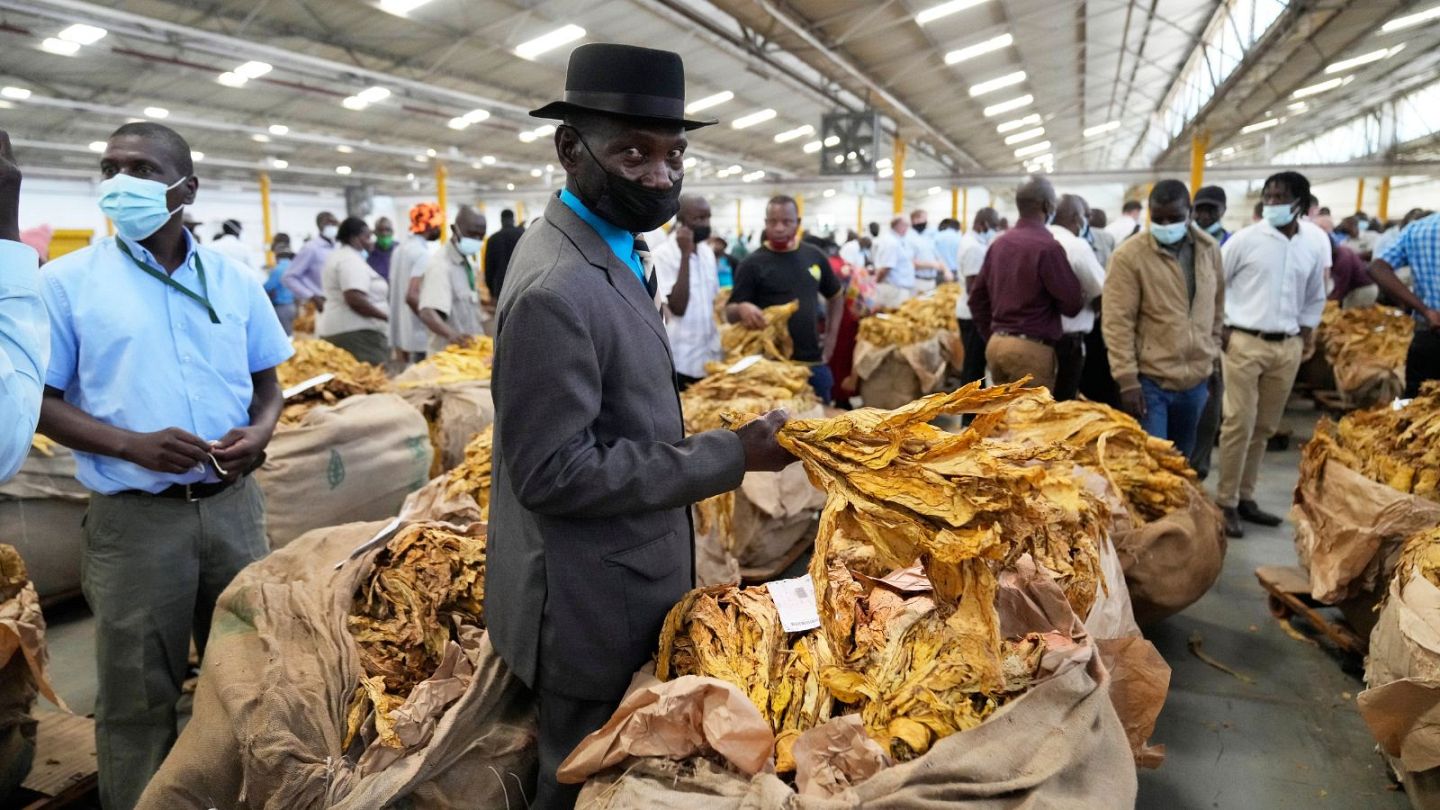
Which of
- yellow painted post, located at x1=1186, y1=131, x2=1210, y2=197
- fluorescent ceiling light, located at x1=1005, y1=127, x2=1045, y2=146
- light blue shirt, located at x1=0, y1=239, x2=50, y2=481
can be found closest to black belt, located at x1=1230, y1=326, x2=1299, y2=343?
light blue shirt, located at x1=0, y1=239, x2=50, y2=481

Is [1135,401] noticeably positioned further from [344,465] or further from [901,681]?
[344,465]

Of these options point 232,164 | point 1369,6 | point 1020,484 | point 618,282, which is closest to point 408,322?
point 618,282

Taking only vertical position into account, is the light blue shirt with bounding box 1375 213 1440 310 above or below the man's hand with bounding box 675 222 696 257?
below

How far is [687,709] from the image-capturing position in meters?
1.48

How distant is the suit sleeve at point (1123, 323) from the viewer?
4.36m

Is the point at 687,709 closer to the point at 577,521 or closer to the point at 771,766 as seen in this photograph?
the point at 771,766

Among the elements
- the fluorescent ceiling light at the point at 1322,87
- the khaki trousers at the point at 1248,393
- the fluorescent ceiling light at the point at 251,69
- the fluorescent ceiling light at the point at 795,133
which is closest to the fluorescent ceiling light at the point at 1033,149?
the fluorescent ceiling light at the point at 795,133

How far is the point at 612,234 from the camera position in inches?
65.1

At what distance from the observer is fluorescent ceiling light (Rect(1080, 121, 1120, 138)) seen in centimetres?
2373

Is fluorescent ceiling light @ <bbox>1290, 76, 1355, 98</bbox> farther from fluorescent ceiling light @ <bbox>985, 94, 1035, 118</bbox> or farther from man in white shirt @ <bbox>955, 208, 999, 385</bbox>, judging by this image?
man in white shirt @ <bbox>955, 208, 999, 385</bbox>

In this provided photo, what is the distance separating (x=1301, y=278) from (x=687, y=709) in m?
5.12

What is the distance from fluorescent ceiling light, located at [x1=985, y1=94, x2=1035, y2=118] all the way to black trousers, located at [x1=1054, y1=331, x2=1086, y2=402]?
14.3 meters

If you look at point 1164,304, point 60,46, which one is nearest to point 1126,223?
point 1164,304

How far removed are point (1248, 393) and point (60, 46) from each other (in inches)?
532
